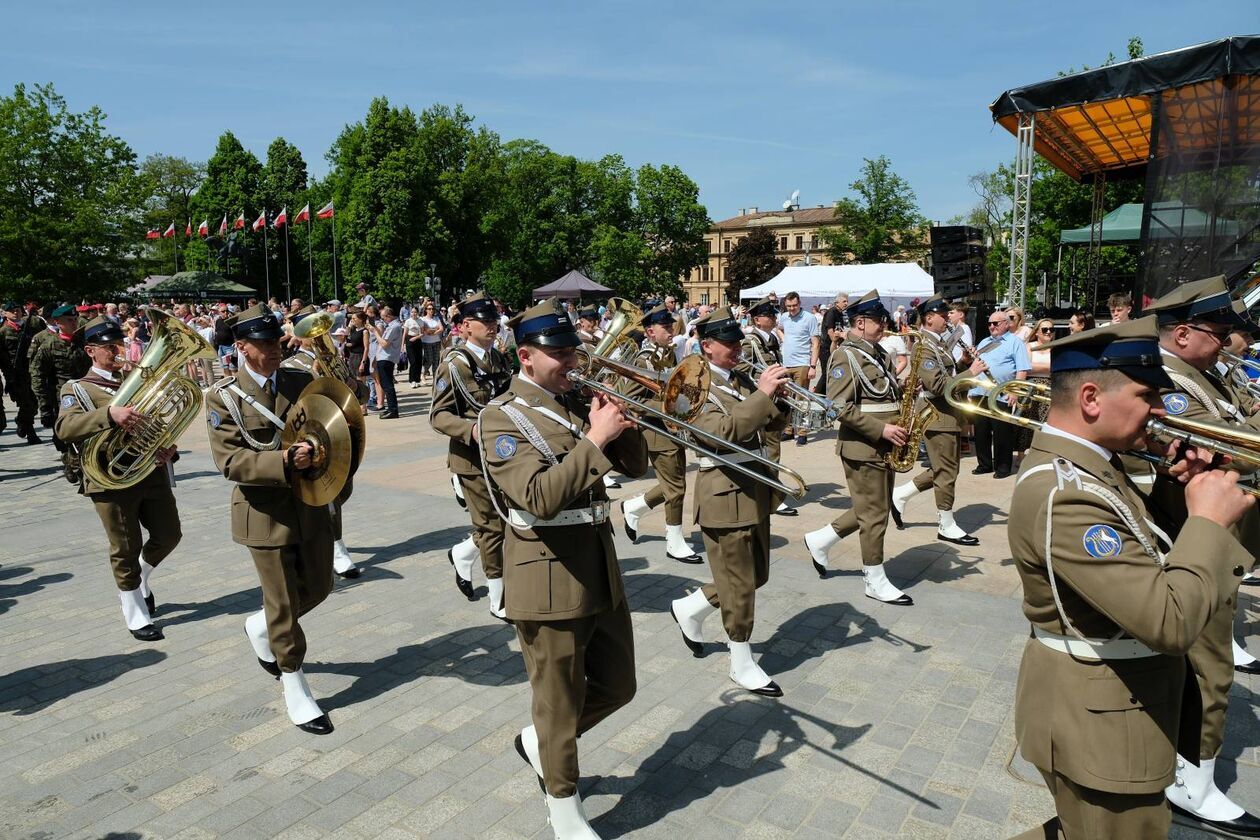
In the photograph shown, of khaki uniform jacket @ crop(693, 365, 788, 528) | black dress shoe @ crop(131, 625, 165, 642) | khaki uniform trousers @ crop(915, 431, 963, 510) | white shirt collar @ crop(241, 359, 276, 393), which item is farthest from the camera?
khaki uniform trousers @ crop(915, 431, 963, 510)

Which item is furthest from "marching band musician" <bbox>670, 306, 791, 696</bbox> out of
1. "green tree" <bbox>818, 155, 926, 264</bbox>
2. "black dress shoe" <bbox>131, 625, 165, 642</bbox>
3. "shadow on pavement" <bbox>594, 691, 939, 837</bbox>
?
"green tree" <bbox>818, 155, 926, 264</bbox>

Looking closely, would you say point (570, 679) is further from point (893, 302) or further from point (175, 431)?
point (893, 302)

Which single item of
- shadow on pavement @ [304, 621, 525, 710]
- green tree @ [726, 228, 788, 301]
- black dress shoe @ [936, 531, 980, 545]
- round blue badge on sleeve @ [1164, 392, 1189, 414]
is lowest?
black dress shoe @ [936, 531, 980, 545]

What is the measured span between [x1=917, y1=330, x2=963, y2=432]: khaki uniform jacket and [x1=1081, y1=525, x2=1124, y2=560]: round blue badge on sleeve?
5.27m

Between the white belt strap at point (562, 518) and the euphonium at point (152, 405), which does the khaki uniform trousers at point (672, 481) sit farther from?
the white belt strap at point (562, 518)

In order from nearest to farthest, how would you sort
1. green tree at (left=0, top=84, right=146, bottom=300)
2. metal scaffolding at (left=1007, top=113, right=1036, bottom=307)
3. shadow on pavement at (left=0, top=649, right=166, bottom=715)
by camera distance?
shadow on pavement at (left=0, top=649, right=166, bottom=715), metal scaffolding at (left=1007, top=113, right=1036, bottom=307), green tree at (left=0, top=84, right=146, bottom=300)

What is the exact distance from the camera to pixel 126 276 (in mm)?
34344

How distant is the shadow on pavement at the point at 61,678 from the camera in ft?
17.0

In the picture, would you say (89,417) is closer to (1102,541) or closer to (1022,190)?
(1102,541)

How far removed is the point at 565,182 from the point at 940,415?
225 ft

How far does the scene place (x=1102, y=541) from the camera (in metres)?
2.38

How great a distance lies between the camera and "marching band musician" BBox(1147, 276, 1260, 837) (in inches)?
145

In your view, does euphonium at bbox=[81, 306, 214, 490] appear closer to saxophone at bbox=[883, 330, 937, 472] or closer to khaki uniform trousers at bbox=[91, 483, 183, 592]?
khaki uniform trousers at bbox=[91, 483, 183, 592]

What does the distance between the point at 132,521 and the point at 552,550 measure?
433cm
